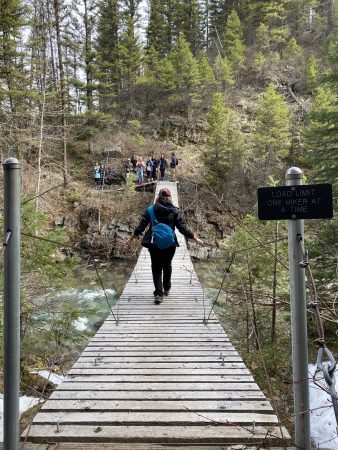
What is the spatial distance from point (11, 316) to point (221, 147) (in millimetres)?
18568

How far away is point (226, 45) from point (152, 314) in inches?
1190

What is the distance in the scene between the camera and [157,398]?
2.56 meters

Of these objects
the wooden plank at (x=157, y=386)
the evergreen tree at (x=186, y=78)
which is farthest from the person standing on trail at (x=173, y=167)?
the wooden plank at (x=157, y=386)

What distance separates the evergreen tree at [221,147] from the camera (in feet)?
62.4

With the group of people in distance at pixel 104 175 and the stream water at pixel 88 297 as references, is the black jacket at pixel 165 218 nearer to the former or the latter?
the stream water at pixel 88 297

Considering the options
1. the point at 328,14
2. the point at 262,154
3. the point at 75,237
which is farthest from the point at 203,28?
the point at 75,237

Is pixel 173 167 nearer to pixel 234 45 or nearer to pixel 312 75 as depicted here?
pixel 312 75

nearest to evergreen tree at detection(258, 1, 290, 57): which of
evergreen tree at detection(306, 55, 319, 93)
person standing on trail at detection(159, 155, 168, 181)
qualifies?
evergreen tree at detection(306, 55, 319, 93)

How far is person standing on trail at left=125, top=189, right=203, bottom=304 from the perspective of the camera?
5.08 m

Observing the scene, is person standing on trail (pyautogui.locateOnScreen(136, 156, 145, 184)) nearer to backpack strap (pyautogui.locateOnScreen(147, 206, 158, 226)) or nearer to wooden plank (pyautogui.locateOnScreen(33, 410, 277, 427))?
backpack strap (pyautogui.locateOnScreen(147, 206, 158, 226))

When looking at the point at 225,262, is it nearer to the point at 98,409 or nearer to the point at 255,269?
the point at 255,269

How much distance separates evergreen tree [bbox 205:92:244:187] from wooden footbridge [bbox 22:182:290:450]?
15866 millimetres

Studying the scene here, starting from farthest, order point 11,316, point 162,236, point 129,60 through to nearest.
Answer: point 129,60 < point 162,236 < point 11,316

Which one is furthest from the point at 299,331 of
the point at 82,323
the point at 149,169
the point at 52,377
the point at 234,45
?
the point at 234,45
